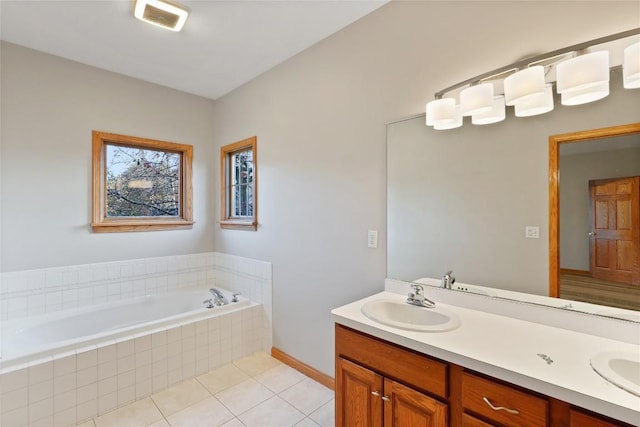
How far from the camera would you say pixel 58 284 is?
2.61 metres

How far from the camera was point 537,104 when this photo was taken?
1.32 meters

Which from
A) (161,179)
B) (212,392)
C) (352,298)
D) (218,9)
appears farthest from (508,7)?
(161,179)

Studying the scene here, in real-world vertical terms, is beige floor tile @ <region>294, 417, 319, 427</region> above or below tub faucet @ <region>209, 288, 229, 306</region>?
below

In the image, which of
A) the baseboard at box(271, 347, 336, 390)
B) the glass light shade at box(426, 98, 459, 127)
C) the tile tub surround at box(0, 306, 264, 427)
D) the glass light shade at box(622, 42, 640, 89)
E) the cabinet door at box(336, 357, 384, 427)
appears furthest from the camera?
the baseboard at box(271, 347, 336, 390)

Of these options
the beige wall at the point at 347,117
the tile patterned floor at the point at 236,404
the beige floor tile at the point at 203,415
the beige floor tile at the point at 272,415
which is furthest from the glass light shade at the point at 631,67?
the beige floor tile at the point at 203,415

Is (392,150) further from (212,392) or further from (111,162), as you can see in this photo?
(111,162)

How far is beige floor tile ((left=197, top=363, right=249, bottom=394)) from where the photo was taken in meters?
2.32

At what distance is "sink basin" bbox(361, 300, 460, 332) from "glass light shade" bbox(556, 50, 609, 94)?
3.59 feet

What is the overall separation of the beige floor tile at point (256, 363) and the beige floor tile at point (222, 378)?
0.18ft

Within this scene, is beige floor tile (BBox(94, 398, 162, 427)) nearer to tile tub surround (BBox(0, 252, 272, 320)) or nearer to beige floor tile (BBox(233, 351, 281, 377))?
beige floor tile (BBox(233, 351, 281, 377))

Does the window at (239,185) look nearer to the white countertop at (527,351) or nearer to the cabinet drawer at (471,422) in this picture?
the white countertop at (527,351)

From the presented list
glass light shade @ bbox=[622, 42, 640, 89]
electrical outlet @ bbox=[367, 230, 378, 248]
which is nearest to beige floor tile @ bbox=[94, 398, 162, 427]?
electrical outlet @ bbox=[367, 230, 378, 248]

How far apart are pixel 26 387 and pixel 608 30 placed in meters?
3.51

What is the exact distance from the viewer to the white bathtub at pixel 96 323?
1983 mm
